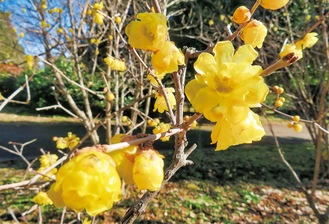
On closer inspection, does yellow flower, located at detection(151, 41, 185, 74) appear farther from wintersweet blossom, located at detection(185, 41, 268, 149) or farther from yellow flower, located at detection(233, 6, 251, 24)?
yellow flower, located at detection(233, 6, 251, 24)

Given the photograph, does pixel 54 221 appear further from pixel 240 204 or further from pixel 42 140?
pixel 42 140

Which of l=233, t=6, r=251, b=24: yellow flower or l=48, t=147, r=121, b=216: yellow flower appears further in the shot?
l=233, t=6, r=251, b=24: yellow flower

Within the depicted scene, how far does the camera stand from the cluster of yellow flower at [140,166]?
0.67 meters

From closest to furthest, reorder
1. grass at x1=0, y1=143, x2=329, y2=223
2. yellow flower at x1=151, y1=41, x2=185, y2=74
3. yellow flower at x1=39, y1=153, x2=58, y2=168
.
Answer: yellow flower at x1=151, y1=41, x2=185, y2=74
yellow flower at x1=39, y1=153, x2=58, y2=168
grass at x1=0, y1=143, x2=329, y2=223

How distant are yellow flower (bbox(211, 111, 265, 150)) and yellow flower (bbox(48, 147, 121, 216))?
0.91ft

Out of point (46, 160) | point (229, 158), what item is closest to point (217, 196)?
point (229, 158)

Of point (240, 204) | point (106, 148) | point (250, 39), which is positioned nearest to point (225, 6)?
point (240, 204)

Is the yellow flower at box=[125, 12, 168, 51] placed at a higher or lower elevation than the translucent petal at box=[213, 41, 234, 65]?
higher

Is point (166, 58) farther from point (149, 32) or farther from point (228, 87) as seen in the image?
point (228, 87)

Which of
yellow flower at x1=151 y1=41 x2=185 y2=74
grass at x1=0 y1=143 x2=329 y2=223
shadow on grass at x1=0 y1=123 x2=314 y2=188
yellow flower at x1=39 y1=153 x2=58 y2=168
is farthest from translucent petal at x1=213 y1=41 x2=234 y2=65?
shadow on grass at x1=0 y1=123 x2=314 y2=188

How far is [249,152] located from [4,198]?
508 cm

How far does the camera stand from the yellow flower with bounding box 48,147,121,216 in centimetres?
52

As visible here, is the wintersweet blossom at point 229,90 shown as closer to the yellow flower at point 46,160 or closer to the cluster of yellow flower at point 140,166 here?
the cluster of yellow flower at point 140,166

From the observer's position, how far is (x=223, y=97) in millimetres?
681
